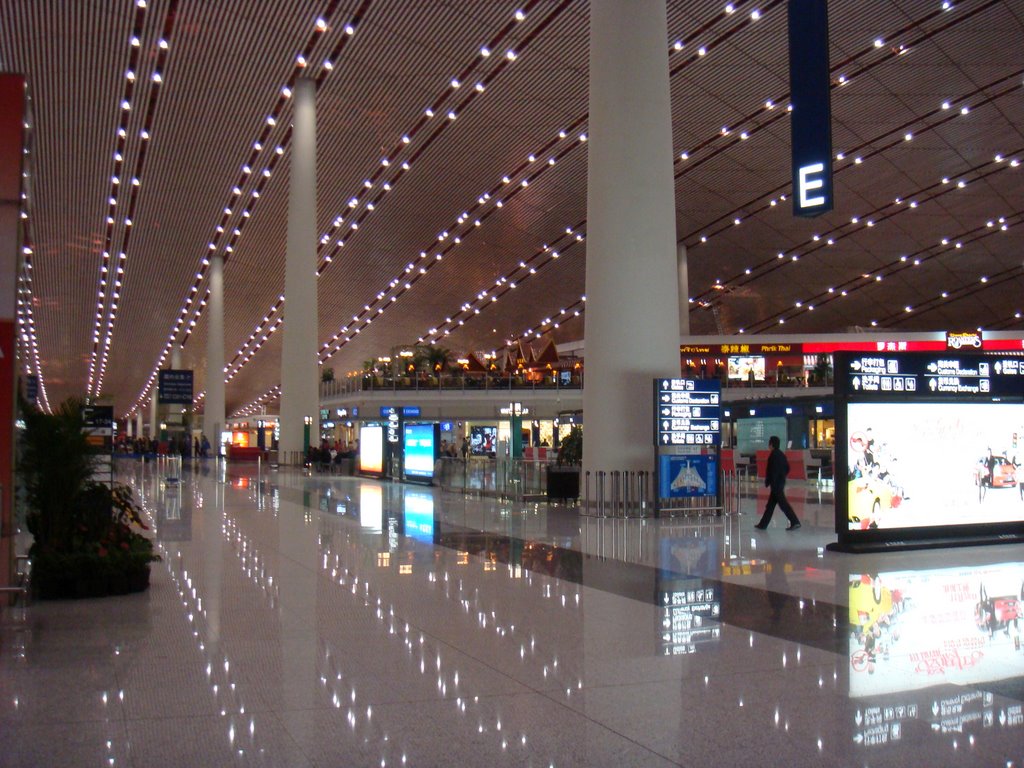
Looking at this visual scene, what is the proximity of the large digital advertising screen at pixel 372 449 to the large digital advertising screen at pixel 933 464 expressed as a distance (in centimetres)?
2049

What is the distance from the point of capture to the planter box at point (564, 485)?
18531 mm

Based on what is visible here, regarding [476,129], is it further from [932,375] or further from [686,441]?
[932,375]

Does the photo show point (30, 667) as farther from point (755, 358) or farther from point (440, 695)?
point (755, 358)

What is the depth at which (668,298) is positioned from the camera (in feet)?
50.9

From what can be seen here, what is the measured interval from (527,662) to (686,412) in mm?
10292

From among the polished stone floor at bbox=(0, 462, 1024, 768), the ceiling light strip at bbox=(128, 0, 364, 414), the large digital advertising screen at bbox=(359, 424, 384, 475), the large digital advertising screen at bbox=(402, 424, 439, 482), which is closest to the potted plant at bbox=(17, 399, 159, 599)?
the polished stone floor at bbox=(0, 462, 1024, 768)

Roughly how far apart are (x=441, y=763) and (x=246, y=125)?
33.6 meters

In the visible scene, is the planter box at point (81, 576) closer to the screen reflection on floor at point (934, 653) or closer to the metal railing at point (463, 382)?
the screen reflection on floor at point (934, 653)

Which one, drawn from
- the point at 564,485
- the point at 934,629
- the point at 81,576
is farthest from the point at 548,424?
the point at 934,629

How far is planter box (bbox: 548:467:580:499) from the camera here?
18.5m

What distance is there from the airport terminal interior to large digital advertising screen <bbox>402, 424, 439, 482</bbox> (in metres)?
0.16

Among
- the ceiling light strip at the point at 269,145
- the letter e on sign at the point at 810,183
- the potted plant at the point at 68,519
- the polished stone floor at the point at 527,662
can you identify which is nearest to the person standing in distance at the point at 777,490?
the polished stone floor at the point at 527,662

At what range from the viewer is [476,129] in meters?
34.4

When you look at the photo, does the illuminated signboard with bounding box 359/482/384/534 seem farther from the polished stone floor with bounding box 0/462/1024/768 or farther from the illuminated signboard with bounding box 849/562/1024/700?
the illuminated signboard with bounding box 849/562/1024/700
